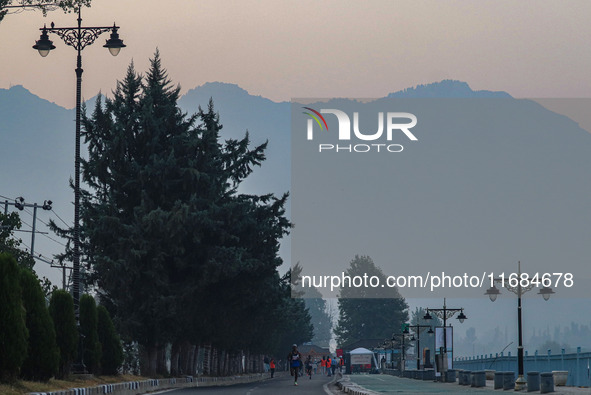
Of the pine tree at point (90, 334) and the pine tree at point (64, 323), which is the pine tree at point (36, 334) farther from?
the pine tree at point (90, 334)

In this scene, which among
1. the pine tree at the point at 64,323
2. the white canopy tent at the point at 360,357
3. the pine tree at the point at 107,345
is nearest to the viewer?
the pine tree at the point at 64,323

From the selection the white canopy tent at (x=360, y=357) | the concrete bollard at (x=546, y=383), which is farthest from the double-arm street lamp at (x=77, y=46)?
the white canopy tent at (x=360, y=357)

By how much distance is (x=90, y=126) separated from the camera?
5553cm

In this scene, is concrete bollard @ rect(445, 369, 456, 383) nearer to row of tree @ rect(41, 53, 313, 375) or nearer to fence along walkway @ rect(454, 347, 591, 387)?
fence along walkway @ rect(454, 347, 591, 387)

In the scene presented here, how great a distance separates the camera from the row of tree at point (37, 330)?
2350 centimetres

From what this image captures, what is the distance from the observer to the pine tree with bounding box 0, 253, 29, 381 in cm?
2339

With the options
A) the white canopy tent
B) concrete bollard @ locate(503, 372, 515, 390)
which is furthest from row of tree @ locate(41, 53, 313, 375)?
the white canopy tent

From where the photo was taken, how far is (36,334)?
26.7m

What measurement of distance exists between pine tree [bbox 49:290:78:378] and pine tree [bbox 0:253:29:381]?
681 cm

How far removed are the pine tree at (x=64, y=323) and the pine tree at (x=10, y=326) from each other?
6809mm

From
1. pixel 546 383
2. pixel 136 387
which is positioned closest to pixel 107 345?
pixel 136 387

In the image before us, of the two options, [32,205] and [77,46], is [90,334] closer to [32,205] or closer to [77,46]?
[77,46]

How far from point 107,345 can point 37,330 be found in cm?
1126

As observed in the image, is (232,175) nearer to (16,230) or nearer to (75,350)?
(16,230)
